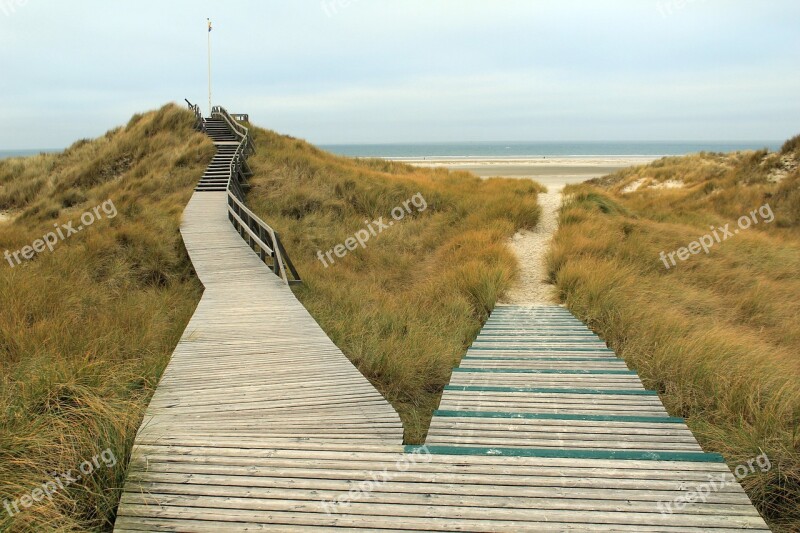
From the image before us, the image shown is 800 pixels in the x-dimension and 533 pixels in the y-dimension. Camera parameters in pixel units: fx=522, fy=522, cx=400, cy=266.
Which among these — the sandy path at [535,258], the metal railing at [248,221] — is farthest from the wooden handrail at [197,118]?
the sandy path at [535,258]

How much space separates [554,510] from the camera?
2.65 m

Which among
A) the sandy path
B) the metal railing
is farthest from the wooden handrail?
the sandy path

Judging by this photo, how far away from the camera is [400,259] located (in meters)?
12.9

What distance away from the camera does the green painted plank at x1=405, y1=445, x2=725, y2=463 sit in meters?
3.14

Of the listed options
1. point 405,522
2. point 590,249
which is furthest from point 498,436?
point 590,249

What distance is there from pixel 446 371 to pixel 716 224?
14443 millimetres

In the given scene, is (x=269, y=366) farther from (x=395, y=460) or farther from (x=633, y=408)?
(x=633, y=408)

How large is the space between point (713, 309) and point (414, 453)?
7.75 metres

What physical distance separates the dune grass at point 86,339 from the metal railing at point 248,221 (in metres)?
1.50

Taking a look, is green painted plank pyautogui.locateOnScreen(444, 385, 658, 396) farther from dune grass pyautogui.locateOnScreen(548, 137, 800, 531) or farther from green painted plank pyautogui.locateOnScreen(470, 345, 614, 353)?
green painted plank pyautogui.locateOnScreen(470, 345, 614, 353)

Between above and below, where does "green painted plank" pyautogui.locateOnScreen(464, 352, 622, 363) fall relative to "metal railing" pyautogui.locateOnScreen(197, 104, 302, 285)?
above

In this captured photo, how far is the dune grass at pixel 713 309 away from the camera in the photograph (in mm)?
4137

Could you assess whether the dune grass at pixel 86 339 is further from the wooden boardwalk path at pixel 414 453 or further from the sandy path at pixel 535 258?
the sandy path at pixel 535 258

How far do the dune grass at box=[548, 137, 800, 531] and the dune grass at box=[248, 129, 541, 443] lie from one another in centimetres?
172
